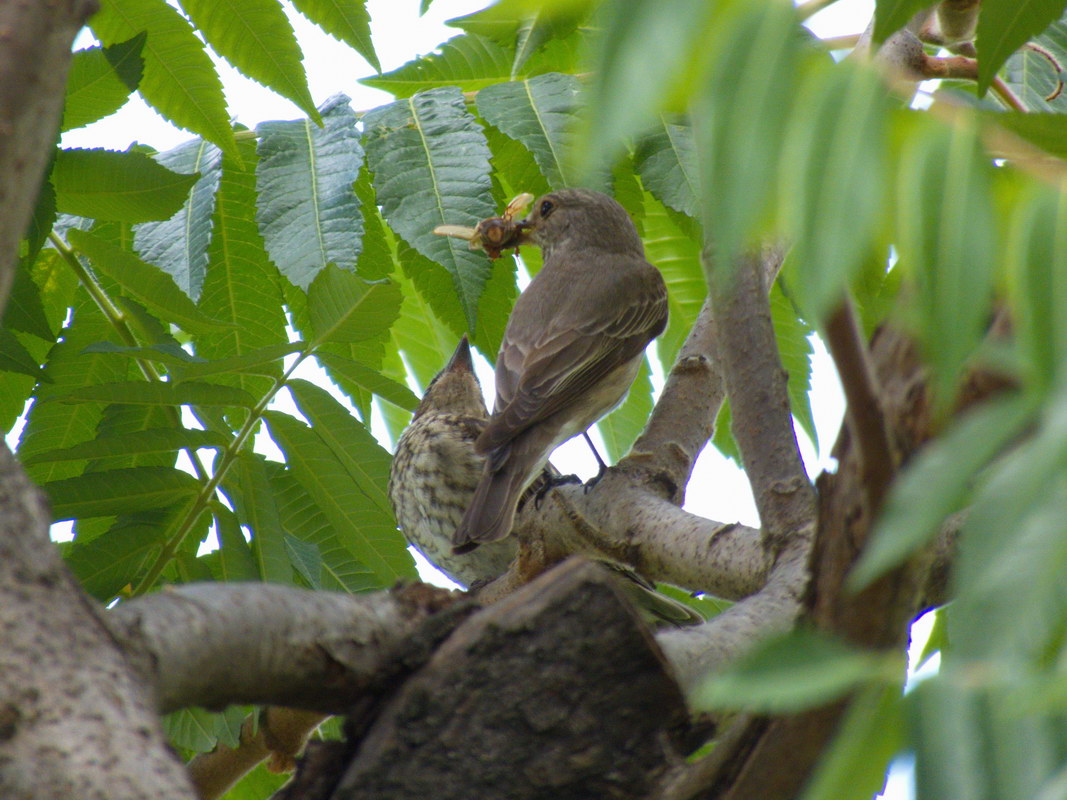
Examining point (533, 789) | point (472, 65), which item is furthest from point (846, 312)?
point (472, 65)

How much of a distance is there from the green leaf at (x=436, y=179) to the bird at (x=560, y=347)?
1.17 metres

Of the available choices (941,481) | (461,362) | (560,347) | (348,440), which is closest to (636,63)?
(941,481)

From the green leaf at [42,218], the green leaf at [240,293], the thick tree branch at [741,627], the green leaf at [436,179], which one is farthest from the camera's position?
the green leaf at [240,293]

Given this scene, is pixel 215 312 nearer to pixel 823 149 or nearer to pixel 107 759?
pixel 107 759

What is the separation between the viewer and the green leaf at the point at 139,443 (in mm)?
2465

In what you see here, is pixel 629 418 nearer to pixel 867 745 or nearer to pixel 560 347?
pixel 560 347

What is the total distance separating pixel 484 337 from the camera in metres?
3.15

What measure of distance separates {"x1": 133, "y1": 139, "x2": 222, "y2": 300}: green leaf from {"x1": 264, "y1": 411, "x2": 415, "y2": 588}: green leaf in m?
0.47

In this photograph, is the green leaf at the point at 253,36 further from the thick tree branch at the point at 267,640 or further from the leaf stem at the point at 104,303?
the thick tree branch at the point at 267,640

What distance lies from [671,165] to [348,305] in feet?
3.53

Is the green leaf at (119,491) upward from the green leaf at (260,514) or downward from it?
upward

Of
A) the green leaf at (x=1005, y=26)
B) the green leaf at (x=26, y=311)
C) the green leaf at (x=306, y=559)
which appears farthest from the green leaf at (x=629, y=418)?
the green leaf at (x=1005, y=26)

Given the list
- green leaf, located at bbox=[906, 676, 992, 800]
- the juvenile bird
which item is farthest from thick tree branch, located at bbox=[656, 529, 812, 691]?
the juvenile bird

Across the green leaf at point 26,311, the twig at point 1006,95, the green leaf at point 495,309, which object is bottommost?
the green leaf at point 495,309
